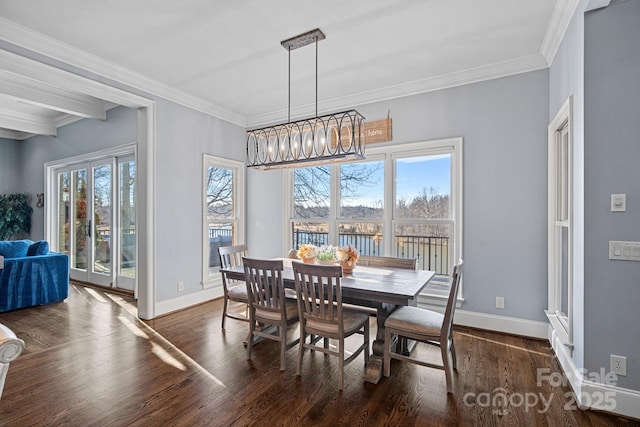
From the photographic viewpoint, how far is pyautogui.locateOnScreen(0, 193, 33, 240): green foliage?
6.43m

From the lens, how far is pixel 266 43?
303 centimetres

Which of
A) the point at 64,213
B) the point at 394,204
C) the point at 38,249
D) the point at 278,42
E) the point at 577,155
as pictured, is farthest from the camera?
the point at 64,213

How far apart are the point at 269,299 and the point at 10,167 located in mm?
7643

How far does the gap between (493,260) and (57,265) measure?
5.61 meters

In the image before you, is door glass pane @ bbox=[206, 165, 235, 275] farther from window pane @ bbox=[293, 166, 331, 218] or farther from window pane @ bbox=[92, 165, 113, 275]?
window pane @ bbox=[92, 165, 113, 275]

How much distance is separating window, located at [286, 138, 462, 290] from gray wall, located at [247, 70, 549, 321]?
17cm

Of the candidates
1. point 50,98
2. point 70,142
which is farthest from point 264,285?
point 70,142

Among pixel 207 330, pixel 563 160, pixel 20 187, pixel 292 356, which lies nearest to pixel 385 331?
pixel 292 356

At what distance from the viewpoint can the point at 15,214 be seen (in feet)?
21.2

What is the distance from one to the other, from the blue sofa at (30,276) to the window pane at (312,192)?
134 inches

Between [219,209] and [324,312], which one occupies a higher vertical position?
[219,209]

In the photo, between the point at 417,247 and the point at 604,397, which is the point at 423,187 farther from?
the point at 604,397

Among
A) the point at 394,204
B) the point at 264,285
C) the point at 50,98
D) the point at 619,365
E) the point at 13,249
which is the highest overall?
the point at 50,98

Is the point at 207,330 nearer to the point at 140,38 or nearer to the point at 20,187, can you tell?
the point at 140,38
